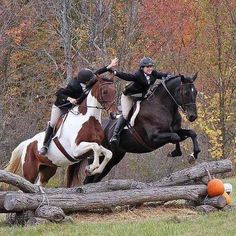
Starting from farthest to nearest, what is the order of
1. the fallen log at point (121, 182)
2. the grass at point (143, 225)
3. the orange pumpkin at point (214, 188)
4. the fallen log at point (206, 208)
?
the orange pumpkin at point (214, 188) → the fallen log at point (206, 208) → the fallen log at point (121, 182) → the grass at point (143, 225)

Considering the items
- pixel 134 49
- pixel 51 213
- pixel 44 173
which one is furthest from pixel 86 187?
pixel 134 49

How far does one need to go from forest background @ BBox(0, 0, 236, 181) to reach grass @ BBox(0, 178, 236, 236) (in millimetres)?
11130

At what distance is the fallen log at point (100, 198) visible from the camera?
32.8 ft

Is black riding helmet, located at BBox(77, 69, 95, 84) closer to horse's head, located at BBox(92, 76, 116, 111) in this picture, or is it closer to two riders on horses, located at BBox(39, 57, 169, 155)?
two riders on horses, located at BBox(39, 57, 169, 155)

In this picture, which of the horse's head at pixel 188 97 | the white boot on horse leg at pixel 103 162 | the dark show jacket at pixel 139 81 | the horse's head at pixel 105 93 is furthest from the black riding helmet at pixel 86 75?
the horse's head at pixel 188 97

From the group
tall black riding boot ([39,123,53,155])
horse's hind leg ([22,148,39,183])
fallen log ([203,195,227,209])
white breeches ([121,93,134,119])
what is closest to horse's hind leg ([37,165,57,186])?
horse's hind leg ([22,148,39,183])

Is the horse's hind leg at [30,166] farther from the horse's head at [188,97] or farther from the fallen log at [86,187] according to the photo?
the horse's head at [188,97]

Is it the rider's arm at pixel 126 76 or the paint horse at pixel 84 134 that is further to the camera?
the rider's arm at pixel 126 76

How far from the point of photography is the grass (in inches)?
355

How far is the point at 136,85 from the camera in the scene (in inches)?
508

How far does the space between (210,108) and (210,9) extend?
4147 millimetres

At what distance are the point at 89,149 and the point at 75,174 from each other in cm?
215

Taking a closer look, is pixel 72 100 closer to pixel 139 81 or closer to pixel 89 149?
pixel 89 149

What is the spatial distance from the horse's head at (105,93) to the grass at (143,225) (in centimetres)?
209
